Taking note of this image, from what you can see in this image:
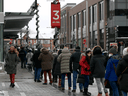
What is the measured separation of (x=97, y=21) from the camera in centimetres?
5878

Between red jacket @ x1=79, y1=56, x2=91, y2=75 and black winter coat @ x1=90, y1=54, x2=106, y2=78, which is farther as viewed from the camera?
red jacket @ x1=79, y1=56, x2=91, y2=75

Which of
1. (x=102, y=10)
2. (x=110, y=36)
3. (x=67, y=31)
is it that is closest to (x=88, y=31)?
(x=102, y=10)

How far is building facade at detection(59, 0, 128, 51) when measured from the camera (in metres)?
49.9

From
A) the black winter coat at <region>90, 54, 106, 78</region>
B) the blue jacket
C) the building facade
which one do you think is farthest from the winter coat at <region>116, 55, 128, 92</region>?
the building facade

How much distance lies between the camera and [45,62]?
51.0ft

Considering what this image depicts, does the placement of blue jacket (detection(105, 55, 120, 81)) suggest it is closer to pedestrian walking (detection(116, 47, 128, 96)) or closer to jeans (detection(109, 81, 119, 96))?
jeans (detection(109, 81, 119, 96))

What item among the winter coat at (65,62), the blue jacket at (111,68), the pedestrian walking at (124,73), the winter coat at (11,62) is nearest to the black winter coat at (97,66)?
the blue jacket at (111,68)

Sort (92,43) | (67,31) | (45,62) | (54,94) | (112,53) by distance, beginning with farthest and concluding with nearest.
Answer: (67,31) < (92,43) < (45,62) < (54,94) < (112,53)

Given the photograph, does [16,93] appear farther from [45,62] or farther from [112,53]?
[112,53]

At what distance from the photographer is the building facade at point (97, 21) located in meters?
49.9

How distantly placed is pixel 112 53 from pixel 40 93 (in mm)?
4038

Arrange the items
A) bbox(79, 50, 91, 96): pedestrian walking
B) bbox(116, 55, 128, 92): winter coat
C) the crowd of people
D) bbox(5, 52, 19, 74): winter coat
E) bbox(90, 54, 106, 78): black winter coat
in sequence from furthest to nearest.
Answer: bbox(5, 52, 19, 74): winter coat → bbox(79, 50, 91, 96): pedestrian walking → bbox(90, 54, 106, 78): black winter coat → the crowd of people → bbox(116, 55, 128, 92): winter coat

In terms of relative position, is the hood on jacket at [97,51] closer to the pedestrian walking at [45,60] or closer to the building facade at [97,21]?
the pedestrian walking at [45,60]

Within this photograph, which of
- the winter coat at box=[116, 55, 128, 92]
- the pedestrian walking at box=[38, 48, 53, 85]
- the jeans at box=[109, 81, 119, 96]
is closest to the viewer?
the winter coat at box=[116, 55, 128, 92]
